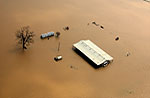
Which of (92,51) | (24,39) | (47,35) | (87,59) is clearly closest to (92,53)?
(92,51)

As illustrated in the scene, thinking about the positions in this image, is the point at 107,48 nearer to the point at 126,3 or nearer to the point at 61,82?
the point at 61,82

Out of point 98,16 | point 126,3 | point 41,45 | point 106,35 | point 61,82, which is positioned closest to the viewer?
point 61,82

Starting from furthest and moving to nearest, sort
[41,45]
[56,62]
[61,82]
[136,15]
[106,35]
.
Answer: [136,15]
[106,35]
[41,45]
[56,62]
[61,82]

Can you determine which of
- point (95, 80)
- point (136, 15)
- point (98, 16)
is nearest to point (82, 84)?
point (95, 80)

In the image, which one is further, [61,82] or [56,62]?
[56,62]

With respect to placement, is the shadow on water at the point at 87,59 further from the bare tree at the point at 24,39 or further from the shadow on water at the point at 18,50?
the shadow on water at the point at 18,50
